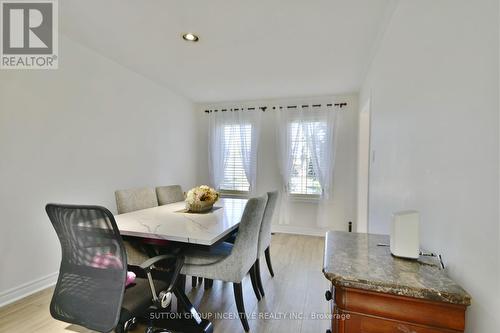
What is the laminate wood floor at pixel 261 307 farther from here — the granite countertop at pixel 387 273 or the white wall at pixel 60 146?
the granite countertop at pixel 387 273

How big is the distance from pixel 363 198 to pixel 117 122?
→ 3.42 m

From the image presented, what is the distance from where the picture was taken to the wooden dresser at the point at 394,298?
0.73 metres

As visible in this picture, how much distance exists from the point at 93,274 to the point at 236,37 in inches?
86.0

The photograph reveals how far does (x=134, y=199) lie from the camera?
2.51 metres

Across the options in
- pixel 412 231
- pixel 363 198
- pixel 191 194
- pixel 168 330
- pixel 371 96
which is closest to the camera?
pixel 412 231

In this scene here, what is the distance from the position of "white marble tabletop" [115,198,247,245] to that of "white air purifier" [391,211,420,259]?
38.8 inches

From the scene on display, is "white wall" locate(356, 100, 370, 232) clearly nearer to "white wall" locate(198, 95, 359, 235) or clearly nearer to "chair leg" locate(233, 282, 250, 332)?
"white wall" locate(198, 95, 359, 235)

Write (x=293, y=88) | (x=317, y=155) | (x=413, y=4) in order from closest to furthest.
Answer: (x=413, y=4) → (x=293, y=88) → (x=317, y=155)

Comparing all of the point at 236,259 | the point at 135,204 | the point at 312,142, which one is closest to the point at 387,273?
the point at 236,259

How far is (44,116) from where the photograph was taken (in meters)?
2.20

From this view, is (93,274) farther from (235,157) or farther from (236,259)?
(235,157)

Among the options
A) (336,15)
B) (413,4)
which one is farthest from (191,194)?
(413,4)

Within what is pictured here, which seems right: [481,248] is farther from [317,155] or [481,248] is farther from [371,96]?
[317,155]

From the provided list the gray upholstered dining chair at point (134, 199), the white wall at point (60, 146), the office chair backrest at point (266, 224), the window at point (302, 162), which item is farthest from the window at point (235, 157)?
the office chair backrest at point (266, 224)
